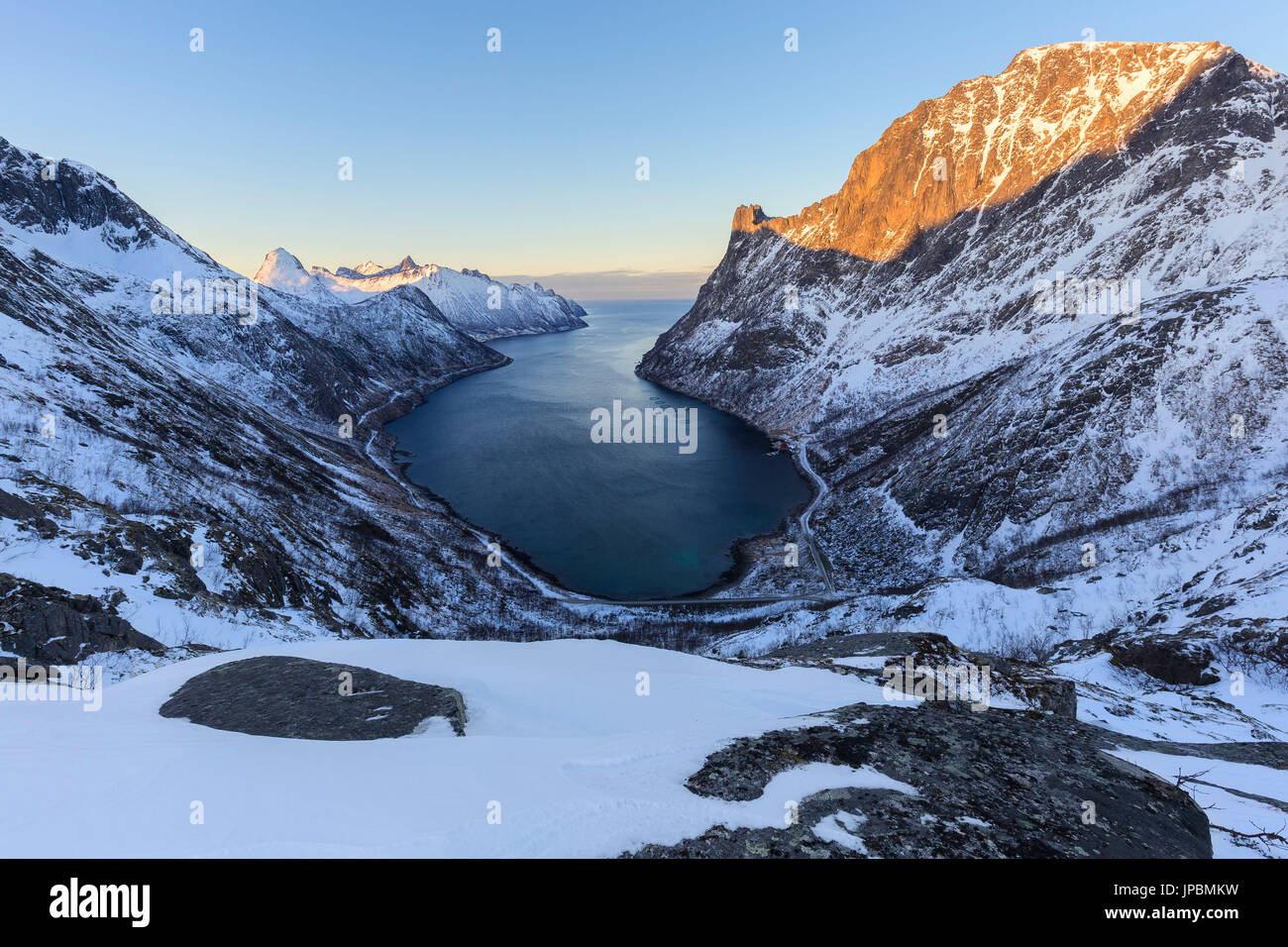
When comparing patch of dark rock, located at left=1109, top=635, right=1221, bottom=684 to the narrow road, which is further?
the narrow road

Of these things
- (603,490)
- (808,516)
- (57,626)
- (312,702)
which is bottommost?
(808,516)

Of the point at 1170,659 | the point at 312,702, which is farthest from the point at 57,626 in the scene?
the point at 1170,659

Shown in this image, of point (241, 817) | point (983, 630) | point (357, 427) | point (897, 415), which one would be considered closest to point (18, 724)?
point (241, 817)

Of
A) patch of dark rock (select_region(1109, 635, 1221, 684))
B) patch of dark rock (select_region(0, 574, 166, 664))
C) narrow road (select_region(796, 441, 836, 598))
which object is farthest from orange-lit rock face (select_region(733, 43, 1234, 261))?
patch of dark rock (select_region(0, 574, 166, 664))

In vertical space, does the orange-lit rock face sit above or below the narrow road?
above

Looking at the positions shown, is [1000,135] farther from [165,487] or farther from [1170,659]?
[165,487]

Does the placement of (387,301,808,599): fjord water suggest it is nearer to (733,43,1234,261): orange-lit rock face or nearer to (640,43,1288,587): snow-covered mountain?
(640,43,1288,587): snow-covered mountain

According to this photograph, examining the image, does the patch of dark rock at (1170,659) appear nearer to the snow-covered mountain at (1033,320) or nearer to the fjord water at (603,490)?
the snow-covered mountain at (1033,320)
